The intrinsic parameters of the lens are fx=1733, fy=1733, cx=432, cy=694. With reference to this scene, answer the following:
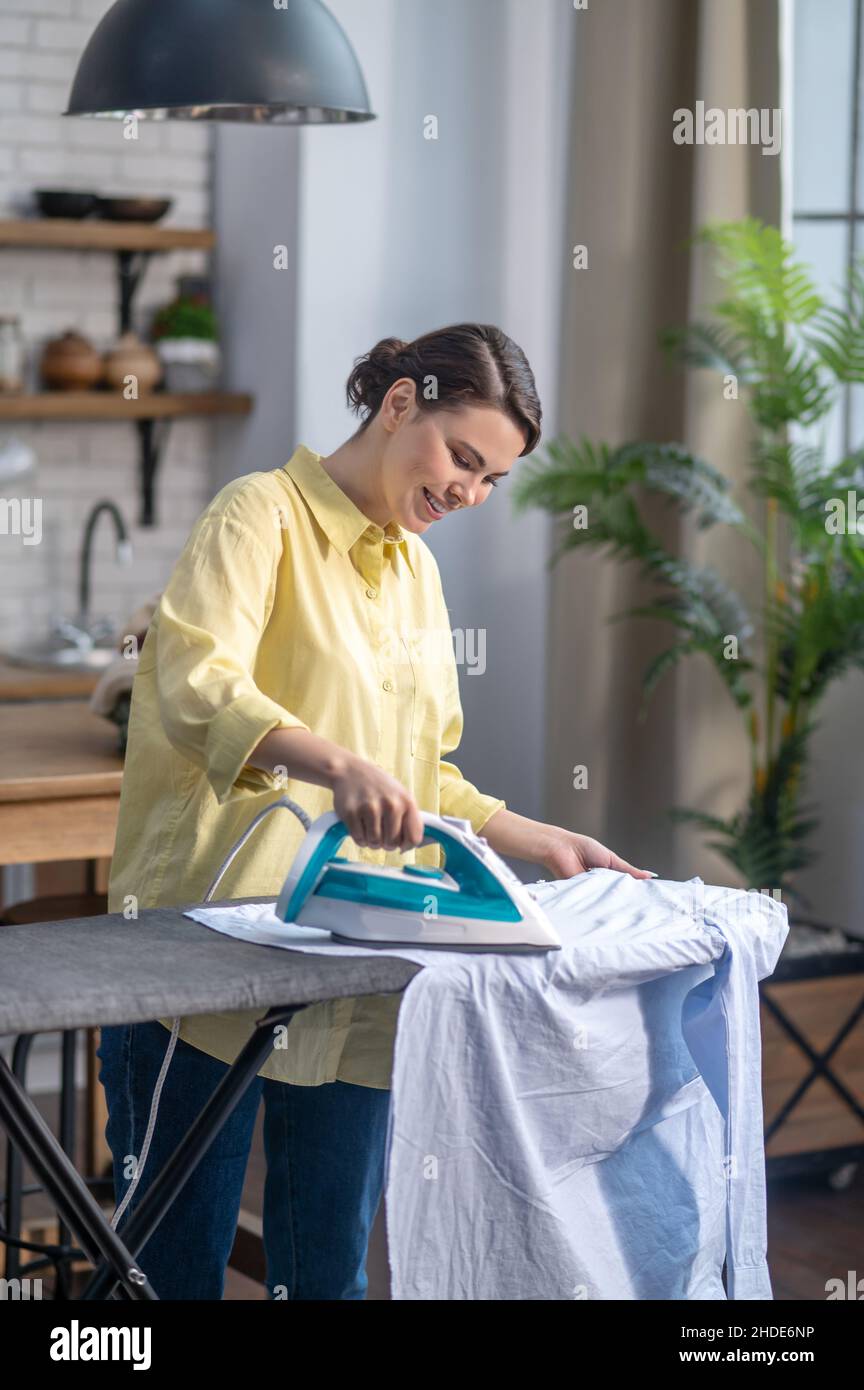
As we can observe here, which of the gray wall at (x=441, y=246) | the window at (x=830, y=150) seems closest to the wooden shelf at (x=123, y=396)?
the gray wall at (x=441, y=246)

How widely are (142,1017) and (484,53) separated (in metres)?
3.29

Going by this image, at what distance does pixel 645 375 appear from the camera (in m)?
4.11

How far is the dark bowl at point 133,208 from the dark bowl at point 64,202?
0.13 feet

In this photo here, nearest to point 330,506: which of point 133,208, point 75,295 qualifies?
point 133,208

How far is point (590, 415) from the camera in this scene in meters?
4.10

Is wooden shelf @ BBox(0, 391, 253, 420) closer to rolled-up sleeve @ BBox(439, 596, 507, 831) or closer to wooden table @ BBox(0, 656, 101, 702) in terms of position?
wooden table @ BBox(0, 656, 101, 702)

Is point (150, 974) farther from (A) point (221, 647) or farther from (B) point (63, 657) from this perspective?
(B) point (63, 657)

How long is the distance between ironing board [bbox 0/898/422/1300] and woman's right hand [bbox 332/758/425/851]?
138 mm

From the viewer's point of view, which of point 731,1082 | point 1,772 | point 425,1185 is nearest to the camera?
point 425,1185

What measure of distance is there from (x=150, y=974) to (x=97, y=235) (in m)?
3.08

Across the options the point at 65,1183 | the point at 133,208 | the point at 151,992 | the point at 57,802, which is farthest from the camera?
the point at 133,208

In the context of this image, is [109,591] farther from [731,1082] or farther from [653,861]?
[731,1082]

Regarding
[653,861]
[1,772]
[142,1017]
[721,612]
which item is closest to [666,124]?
[721,612]
